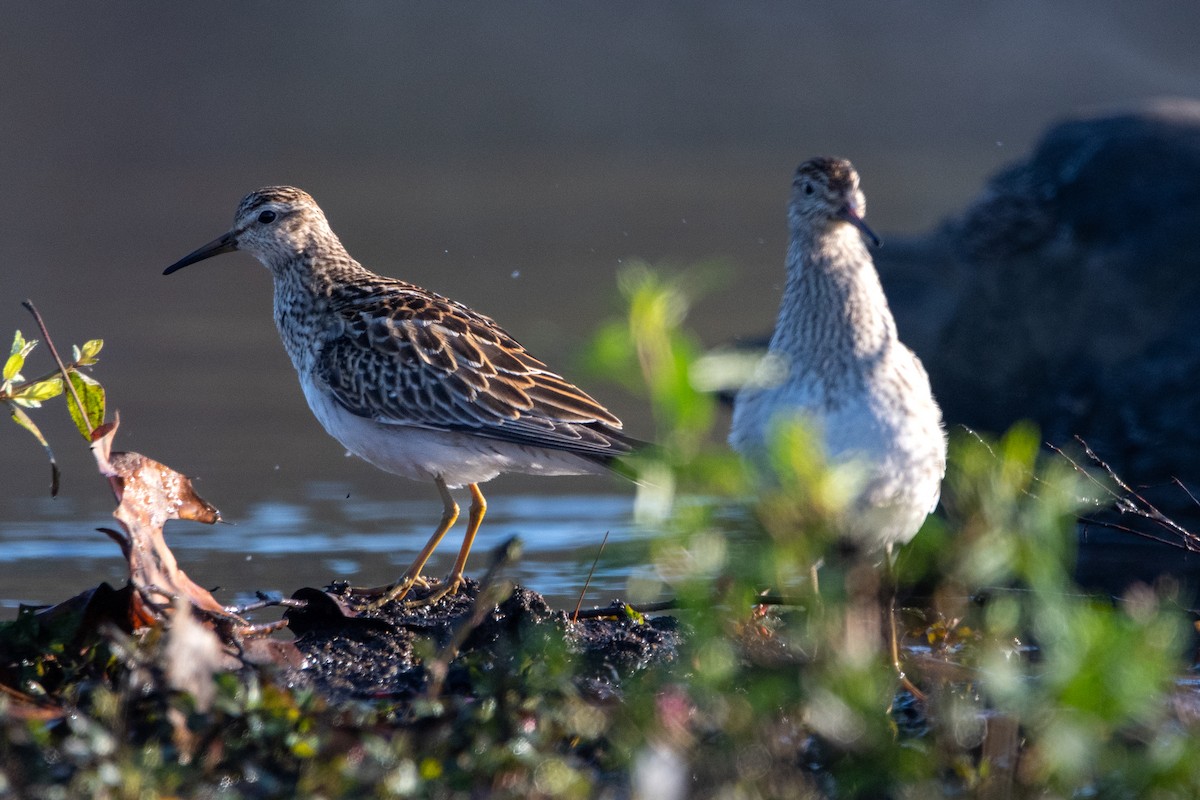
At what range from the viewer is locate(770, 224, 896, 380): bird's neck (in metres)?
4.48

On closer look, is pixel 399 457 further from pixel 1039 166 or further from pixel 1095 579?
pixel 1039 166

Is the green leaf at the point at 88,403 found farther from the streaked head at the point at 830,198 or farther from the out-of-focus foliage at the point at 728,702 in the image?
the streaked head at the point at 830,198

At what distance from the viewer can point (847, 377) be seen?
443cm

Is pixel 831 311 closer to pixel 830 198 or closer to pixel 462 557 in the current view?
pixel 830 198

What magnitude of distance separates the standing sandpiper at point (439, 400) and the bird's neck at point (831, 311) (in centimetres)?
78

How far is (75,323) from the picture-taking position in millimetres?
10641

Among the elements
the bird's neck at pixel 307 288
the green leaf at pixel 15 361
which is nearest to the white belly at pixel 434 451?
the bird's neck at pixel 307 288

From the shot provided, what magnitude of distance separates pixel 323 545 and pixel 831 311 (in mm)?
2536

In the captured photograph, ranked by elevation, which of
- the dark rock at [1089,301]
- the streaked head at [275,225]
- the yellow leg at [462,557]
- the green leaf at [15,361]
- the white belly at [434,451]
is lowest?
the dark rock at [1089,301]

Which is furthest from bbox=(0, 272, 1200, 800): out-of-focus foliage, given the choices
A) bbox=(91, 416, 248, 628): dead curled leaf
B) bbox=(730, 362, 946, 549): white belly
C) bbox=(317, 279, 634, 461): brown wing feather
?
bbox=(317, 279, 634, 461): brown wing feather

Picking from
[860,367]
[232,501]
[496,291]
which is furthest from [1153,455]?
[496,291]

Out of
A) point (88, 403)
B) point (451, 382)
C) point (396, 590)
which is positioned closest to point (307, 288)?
point (451, 382)

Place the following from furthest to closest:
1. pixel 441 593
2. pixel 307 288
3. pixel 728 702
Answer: pixel 307 288, pixel 441 593, pixel 728 702

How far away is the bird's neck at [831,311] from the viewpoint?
14.7ft
